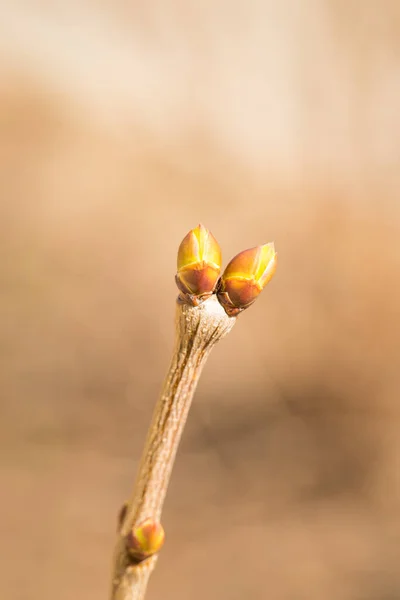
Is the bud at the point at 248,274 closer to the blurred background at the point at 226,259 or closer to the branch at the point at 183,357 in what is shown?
the branch at the point at 183,357

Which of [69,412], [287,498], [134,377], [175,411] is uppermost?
[134,377]

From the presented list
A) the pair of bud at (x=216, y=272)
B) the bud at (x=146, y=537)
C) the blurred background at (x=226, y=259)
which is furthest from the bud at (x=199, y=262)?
the blurred background at (x=226, y=259)

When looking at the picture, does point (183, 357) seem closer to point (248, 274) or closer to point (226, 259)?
point (248, 274)

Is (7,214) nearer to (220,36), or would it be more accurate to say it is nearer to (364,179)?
(220,36)

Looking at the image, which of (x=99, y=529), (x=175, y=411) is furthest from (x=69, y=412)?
(x=175, y=411)

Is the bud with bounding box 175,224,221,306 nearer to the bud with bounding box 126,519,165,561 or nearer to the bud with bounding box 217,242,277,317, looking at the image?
the bud with bounding box 217,242,277,317

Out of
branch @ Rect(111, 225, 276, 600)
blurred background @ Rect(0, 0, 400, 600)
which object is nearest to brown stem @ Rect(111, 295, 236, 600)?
branch @ Rect(111, 225, 276, 600)

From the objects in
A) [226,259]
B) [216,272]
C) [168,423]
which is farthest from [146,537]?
[226,259]
